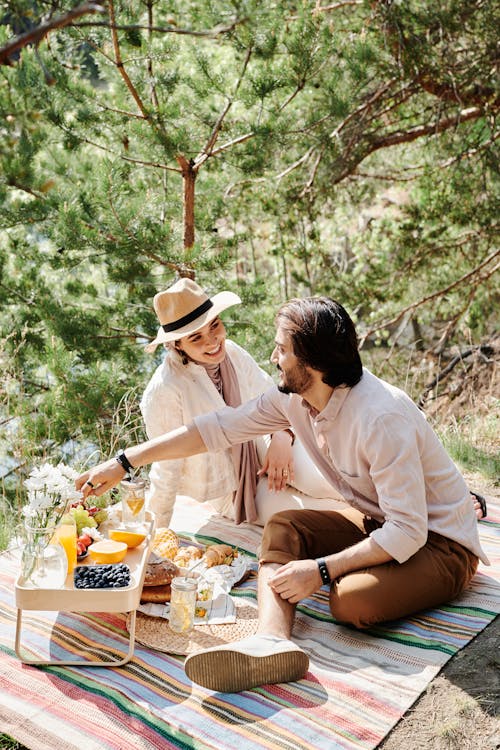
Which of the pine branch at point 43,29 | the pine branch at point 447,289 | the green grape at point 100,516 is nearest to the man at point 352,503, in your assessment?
the green grape at point 100,516

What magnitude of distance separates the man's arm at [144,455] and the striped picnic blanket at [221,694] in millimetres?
442

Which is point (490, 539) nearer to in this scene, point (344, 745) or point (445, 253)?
point (344, 745)

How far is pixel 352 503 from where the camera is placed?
8.08 feet

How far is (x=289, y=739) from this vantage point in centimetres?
188

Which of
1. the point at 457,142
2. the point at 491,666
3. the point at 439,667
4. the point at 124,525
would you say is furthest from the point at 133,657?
the point at 457,142

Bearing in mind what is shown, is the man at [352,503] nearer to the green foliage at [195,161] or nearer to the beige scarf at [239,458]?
the beige scarf at [239,458]

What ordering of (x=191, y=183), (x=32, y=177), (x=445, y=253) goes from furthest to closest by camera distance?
1. (x=445, y=253)
2. (x=191, y=183)
3. (x=32, y=177)

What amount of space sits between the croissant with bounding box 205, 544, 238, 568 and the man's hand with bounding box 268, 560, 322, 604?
0.55m

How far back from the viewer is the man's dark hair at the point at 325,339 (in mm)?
2240

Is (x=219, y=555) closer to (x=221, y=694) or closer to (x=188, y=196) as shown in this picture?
(x=221, y=694)

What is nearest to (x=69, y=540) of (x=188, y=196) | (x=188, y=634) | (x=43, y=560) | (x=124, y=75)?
(x=43, y=560)

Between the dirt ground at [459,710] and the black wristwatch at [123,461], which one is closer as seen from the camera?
the dirt ground at [459,710]

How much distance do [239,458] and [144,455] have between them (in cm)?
68

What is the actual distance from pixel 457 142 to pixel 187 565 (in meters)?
4.28
